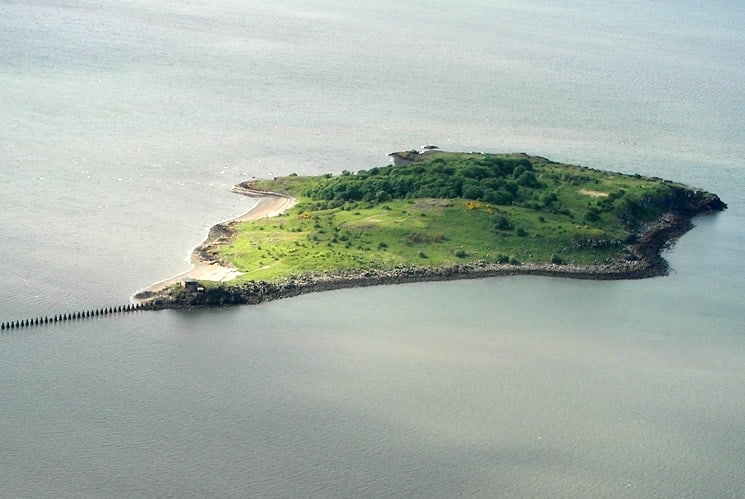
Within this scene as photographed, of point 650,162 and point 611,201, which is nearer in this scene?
point 611,201

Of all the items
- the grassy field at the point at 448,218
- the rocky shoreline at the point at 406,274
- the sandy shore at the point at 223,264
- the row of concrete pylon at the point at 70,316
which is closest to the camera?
the row of concrete pylon at the point at 70,316

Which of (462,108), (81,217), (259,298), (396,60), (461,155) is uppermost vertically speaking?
(396,60)

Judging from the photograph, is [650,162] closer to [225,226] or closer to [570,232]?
[570,232]

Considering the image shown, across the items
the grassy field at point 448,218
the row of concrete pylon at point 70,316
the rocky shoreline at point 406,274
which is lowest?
the row of concrete pylon at point 70,316

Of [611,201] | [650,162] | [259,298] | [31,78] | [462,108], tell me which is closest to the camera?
[259,298]

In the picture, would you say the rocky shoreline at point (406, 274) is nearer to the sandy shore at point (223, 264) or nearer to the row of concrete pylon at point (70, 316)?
the sandy shore at point (223, 264)

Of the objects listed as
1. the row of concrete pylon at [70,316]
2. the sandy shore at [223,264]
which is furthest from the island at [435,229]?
the row of concrete pylon at [70,316]

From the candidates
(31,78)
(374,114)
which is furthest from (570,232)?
(31,78)
